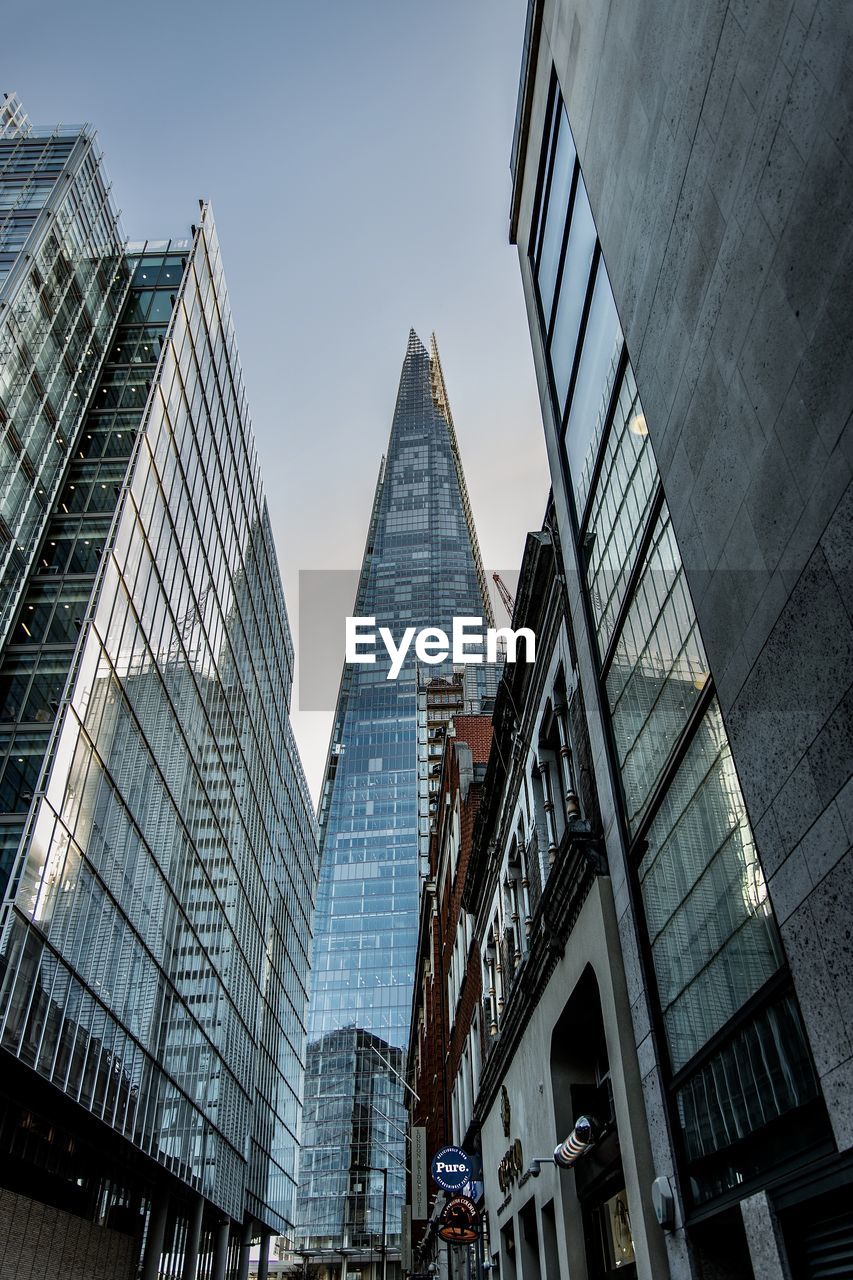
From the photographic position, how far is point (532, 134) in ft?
68.8

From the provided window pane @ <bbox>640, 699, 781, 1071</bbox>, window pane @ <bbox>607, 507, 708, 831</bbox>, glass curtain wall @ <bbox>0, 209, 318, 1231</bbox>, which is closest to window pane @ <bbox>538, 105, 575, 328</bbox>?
window pane @ <bbox>607, 507, 708, 831</bbox>

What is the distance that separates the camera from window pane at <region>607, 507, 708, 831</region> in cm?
1207

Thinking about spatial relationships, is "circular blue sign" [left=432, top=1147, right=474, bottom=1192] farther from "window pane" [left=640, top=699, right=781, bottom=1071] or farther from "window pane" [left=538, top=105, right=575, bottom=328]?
"window pane" [left=538, top=105, right=575, bottom=328]

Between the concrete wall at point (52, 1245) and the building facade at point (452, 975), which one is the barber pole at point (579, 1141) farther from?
the concrete wall at point (52, 1245)

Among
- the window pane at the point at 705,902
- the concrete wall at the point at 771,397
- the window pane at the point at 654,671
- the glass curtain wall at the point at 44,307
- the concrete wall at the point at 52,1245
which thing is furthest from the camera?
the glass curtain wall at the point at 44,307

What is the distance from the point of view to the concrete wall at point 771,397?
7.59 meters

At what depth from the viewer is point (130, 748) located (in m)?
38.4

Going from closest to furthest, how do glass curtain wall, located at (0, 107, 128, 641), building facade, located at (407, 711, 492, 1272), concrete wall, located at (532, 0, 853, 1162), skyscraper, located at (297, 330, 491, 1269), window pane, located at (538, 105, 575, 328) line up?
concrete wall, located at (532, 0, 853, 1162), window pane, located at (538, 105, 575, 328), glass curtain wall, located at (0, 107, 128, 641), building facade, located at (407, 711, 492, 1272), skyscraper, located at (297, 330, 491, 1269)

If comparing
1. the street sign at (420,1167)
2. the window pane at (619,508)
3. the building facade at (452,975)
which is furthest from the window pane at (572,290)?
the street sign at (420,1167)

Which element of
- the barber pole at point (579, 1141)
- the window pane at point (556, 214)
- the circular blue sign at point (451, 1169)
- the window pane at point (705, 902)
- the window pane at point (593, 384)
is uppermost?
the window pane at point (556, 214)

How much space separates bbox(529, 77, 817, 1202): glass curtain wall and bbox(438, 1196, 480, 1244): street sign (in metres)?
19.2

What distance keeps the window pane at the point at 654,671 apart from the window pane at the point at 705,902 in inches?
26.6

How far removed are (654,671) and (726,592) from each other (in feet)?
11.6

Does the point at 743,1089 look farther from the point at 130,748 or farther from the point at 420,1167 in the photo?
the point at 420,1167
